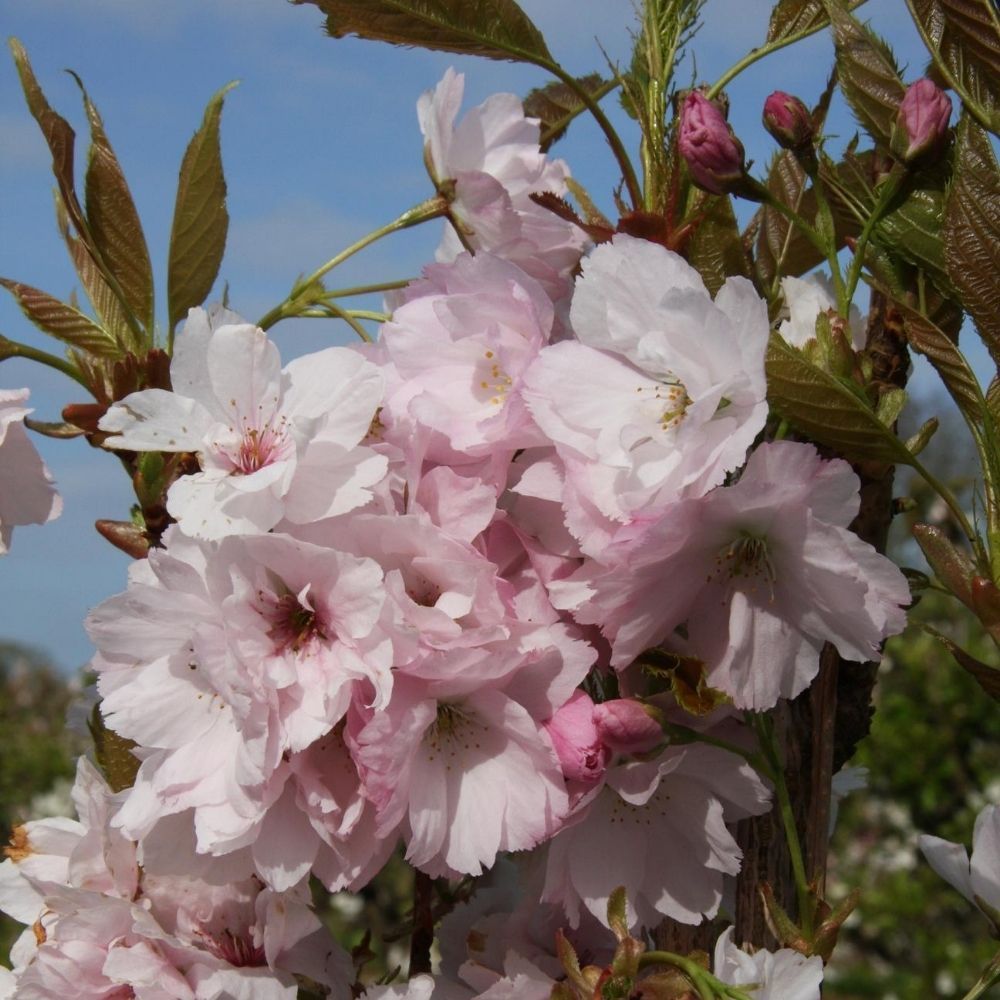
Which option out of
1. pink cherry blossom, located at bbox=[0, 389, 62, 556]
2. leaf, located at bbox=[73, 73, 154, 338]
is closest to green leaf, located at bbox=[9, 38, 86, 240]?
leaf, located at bbox=[73, 73, 154, 338]

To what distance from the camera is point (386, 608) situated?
29.1 inches

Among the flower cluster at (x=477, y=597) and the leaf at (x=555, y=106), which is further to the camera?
the leaf at (x=555, y=106)

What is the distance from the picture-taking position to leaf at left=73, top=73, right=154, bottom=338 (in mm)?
980

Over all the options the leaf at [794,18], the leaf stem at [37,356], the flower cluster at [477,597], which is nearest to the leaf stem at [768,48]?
the leaf at [794,18]

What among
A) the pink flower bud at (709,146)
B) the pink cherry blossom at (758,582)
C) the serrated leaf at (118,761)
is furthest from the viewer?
the serrated leaf at (118,761)

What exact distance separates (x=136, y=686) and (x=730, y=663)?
1.23 ft

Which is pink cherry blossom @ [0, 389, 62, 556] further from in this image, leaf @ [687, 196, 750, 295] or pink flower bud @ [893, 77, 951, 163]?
pink flower bud @ [893, 77, 951, 163]

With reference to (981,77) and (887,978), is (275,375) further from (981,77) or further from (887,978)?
(887,978)

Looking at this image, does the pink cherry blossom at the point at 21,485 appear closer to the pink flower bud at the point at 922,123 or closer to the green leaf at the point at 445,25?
the green leaf at the point at 445,25

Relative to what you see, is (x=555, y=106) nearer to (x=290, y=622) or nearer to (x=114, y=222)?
(x=114, y=222)

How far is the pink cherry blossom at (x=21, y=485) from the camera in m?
0.93

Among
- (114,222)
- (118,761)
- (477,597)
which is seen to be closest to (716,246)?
(477,597)

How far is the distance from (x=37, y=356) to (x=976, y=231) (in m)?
0.70

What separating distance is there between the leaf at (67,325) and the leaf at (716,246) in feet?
1.47
